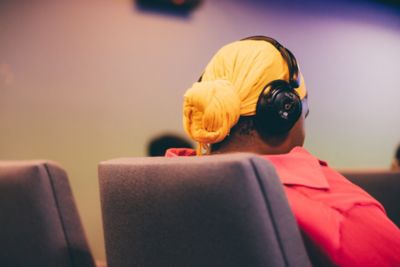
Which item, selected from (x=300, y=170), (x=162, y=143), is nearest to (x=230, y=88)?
(x=300, y=170)

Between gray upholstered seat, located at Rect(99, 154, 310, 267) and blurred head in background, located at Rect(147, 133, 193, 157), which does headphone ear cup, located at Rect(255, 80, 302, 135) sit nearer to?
gray upholstered seat, located at Rect(99, 154, 310, 267)

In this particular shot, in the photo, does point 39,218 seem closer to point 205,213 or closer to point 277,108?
point 205,213

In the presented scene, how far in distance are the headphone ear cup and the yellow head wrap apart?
2 centimetres

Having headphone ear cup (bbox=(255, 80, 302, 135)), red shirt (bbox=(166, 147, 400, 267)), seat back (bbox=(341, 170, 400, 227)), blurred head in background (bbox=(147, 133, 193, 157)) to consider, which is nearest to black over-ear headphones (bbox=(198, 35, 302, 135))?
headphone ear cup (bbox=(255, 80, 302, 135))

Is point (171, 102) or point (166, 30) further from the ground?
point (166, 30)

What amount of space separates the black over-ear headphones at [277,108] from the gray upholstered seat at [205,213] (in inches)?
11.9

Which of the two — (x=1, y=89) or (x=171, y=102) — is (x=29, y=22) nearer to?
(x=1, y=89)

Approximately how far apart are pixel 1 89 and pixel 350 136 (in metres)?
2.05

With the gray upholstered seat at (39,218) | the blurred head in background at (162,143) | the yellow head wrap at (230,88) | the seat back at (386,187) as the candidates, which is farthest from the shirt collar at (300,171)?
the blurred head in background at (162,143)

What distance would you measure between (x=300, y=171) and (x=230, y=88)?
24 centimetres

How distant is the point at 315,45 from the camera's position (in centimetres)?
275

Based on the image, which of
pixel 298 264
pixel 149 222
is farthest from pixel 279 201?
pixel 149 222

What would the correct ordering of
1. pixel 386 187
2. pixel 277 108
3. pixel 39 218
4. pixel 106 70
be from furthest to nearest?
pixel 106 70 → pixel 386 187 → pixel 277 108 → pixel 39 218

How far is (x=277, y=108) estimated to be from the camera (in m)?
0.89
